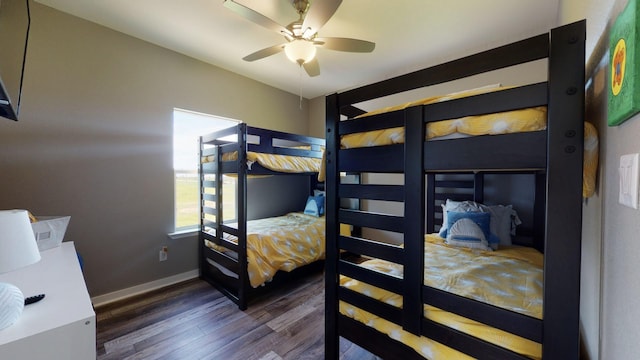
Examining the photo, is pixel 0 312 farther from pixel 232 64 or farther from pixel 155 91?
pixel 232 64

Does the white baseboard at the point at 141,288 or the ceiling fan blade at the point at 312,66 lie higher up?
the ceiling fan blade at the point at 312,66

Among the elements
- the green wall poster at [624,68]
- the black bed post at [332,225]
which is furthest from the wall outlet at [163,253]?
the green wall poster at [624,68]

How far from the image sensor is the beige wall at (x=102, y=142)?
212 centimetres

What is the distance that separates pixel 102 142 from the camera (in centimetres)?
243

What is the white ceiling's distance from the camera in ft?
6.95

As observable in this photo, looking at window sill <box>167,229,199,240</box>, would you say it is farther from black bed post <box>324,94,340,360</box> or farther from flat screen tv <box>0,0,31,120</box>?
black bed post <box>324,94,340,360</box>

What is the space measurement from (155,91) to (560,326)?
3.61 metres

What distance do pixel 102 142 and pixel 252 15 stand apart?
1.98 metres

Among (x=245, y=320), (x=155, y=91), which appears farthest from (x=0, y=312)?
(x=155, y=91)

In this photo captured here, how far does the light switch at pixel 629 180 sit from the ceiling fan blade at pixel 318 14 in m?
1.59

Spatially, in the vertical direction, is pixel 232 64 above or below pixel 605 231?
above

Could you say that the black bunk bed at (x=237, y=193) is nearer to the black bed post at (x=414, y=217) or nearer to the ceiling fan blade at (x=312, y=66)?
the ceiling fan blade at (x=312, y=66)

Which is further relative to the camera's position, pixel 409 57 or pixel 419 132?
pixel 409 57

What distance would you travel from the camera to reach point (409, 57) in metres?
3.04
